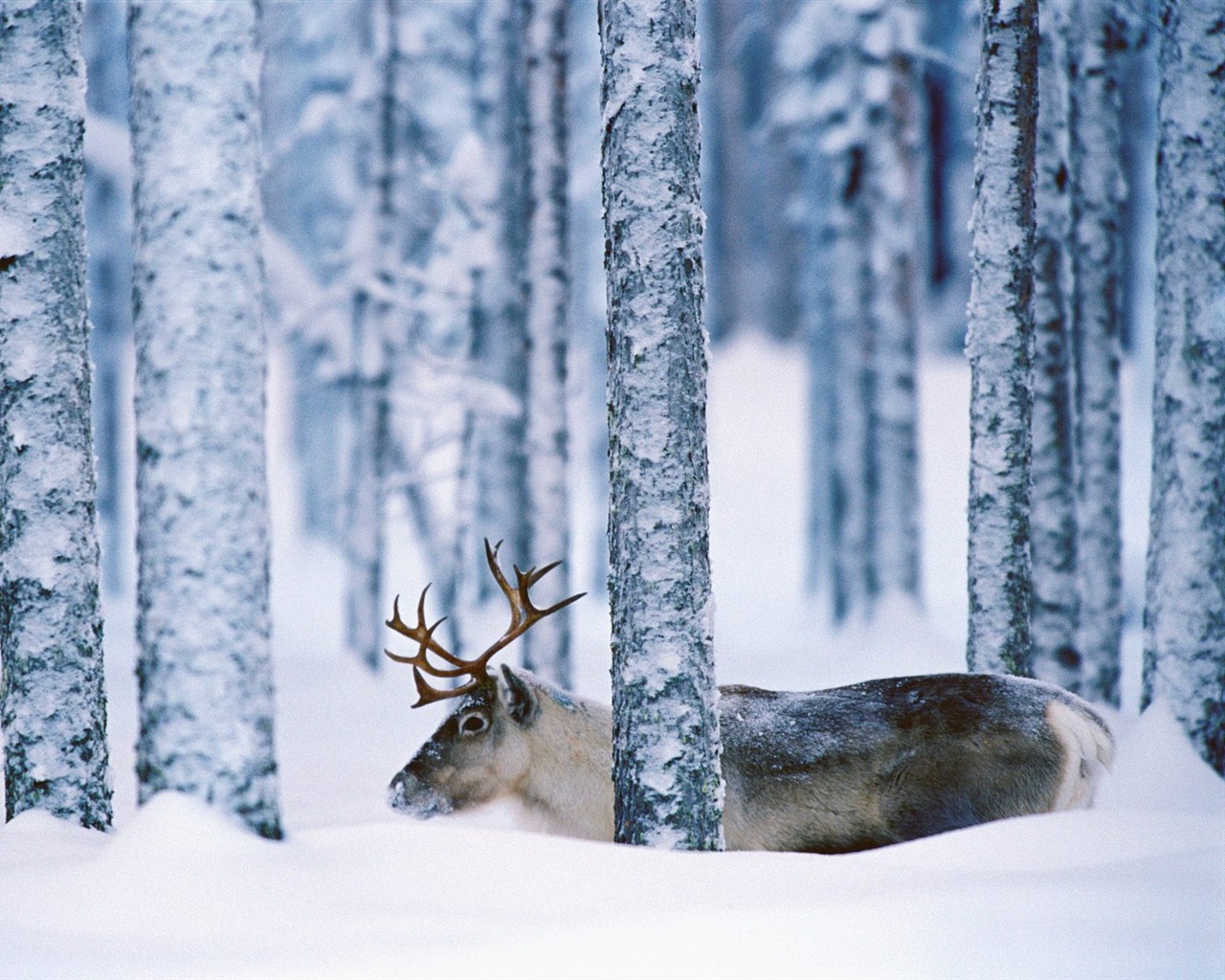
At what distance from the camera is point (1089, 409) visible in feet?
31.8

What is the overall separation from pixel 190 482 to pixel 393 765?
17.7ft

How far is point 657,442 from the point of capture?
4773 mm

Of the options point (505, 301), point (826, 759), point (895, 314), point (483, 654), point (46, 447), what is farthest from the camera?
point (895, 314)

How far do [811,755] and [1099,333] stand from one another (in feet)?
18.0

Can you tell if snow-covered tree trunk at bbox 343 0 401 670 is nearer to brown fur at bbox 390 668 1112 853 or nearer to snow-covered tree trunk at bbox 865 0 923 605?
snow-covered tree trunk at bbox 865 0 923 605

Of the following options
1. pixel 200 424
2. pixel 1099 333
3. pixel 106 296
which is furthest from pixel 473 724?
pixel 106 296

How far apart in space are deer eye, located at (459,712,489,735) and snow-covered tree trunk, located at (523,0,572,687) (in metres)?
3.88

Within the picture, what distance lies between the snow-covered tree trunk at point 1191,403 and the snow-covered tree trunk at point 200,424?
469 centimetres

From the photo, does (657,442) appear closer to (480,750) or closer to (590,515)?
(480,750)

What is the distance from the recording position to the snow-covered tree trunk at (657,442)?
4727 mm

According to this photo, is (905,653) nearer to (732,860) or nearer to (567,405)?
(567,405)

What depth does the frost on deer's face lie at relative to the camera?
20.4 feet

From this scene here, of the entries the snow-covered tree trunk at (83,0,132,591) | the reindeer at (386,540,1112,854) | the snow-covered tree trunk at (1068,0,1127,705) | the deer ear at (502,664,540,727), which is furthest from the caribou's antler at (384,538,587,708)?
the snow-covered tree trunk at (83,0,132,591)

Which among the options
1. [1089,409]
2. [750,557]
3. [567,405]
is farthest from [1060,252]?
[750,557]
